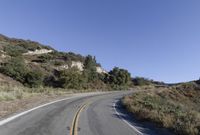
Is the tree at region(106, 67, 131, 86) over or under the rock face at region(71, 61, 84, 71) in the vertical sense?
under

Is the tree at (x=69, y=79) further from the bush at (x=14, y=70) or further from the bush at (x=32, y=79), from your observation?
the bush at (x=14, y=70)

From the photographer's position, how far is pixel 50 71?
5247 centimetres

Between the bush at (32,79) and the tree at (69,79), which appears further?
the tree at (69,79)

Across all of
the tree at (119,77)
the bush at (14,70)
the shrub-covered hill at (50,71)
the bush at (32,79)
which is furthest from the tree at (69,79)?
the tree at (119,77)

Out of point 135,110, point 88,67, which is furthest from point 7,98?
point 88,67

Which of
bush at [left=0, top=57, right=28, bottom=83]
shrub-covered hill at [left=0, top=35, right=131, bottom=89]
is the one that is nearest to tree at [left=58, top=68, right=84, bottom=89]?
shrub-covered hill at [left=0, top=35, right=131, bottom=89]

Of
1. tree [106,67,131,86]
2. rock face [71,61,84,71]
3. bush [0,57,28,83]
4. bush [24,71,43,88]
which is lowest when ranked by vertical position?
bush [24,71,43,88]

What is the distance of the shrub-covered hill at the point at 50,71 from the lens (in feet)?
135

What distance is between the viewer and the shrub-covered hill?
4128 cm

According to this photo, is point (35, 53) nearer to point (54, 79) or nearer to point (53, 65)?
point (53, 65)

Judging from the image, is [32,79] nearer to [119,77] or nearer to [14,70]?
[14,70]

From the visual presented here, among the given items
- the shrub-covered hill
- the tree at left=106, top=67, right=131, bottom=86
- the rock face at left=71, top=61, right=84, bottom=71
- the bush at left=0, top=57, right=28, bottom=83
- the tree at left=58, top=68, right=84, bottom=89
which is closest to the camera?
the bush at left=0, top=57, right=28, bottom=83

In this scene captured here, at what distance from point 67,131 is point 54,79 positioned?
37764mm

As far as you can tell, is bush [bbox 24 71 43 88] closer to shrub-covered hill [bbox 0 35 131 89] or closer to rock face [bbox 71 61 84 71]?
shrub-covered hill [bbox 0 35 131 89]
